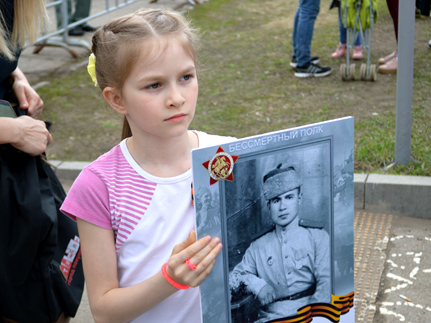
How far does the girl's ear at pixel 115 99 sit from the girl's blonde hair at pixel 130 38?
15mm

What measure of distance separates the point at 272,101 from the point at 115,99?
14.5 feet

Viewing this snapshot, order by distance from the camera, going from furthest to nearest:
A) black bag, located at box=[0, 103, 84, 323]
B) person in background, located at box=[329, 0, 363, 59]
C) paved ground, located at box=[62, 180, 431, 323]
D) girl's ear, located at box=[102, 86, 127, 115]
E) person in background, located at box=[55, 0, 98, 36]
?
person in background, located at box=[55, 0, 98, 36], person in background, located at box=[329, 0, 363, 59], paved ground, located at box=[62, 180, 431, 323], black bag, located at box=[0, 103, 84, 323], girl's ear, located at box=[102, 86, 127, 115]

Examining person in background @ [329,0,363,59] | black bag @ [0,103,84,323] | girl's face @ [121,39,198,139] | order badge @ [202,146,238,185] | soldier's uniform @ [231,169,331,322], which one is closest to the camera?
order badge @ [202,146,238,185]

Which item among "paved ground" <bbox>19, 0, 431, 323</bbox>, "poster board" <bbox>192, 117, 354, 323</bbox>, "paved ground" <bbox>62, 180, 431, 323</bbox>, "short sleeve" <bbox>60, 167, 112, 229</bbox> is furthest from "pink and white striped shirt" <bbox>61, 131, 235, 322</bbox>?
"paved ground" <bbox>62, 180, 431, 323</bbox>

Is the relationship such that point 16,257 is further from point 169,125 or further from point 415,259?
point 415,259

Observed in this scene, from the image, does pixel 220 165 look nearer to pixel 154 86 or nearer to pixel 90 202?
pixel 154 86

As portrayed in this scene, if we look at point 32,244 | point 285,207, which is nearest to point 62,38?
point 32,244

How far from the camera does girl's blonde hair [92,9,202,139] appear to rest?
5.33 ft

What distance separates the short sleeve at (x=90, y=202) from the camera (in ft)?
5.30

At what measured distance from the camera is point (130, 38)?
1653 millimetres

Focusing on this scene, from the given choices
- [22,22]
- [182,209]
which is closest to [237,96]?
[22,22]

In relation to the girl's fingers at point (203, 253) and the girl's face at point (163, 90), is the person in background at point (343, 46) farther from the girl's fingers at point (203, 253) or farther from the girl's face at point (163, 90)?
the girl's fingers at point (203, 253)

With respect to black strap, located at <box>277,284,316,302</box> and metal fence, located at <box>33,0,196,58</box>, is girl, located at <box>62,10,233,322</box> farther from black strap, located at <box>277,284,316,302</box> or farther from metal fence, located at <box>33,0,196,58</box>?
metal fence, located at <box>33,0,196,58</box>

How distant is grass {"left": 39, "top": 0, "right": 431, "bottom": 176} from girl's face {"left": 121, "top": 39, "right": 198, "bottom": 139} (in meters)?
2.89
